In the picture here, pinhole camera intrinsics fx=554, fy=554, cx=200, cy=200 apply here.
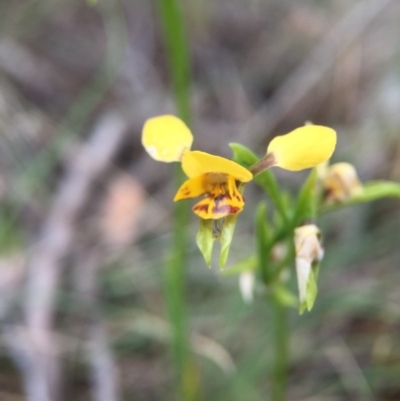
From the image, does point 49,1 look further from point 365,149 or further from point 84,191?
point 365,149

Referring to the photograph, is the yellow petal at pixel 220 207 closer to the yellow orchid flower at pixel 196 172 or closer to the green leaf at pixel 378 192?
the yellow orchid flower at pixel 196 172

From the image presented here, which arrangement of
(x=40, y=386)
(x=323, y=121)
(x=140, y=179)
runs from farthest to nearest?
(x=323, y=121) < (x=140, y=179) < (x=40, y=386)

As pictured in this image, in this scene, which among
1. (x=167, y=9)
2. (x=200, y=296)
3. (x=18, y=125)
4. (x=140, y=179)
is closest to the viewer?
(x=167, y=9)

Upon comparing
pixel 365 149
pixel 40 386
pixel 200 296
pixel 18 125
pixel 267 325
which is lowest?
pixel 40 386

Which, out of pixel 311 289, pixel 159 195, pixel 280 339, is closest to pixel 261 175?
pixel 311 289

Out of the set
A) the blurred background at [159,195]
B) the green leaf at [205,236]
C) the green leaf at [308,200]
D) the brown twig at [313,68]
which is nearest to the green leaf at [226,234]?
the green leaf at [205,236]

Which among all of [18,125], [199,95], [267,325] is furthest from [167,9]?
[199,95]

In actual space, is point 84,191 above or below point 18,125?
below
